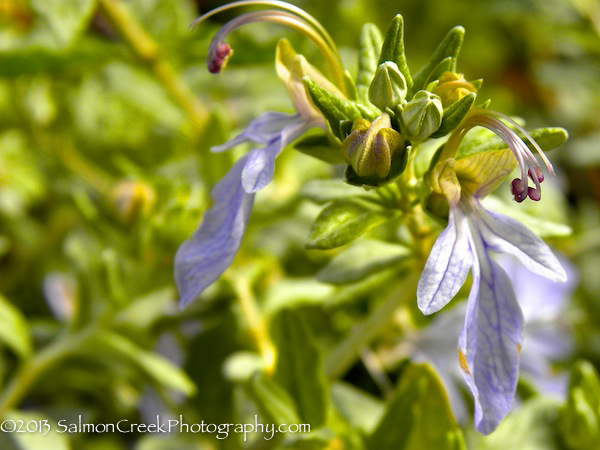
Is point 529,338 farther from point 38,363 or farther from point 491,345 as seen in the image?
point 38,363

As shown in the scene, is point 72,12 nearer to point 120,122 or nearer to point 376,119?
point 120,122

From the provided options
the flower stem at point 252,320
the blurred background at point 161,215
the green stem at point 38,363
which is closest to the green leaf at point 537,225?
the blurred background at point 161,215

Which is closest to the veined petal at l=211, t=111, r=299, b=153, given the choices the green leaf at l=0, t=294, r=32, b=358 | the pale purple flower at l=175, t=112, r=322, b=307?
the pale purple flower at l=175, t=112, r=322, b=307

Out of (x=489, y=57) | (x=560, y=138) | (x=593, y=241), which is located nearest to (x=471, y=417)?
(x=560, y=138)

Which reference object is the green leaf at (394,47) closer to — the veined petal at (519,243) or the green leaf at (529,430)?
the veined petal at (519,243)

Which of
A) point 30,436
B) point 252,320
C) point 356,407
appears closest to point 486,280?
point 356,407

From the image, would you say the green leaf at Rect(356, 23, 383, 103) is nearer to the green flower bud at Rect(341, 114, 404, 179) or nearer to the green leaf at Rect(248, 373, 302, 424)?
the green flower bud at Rect(341, 114, 404, 179)
